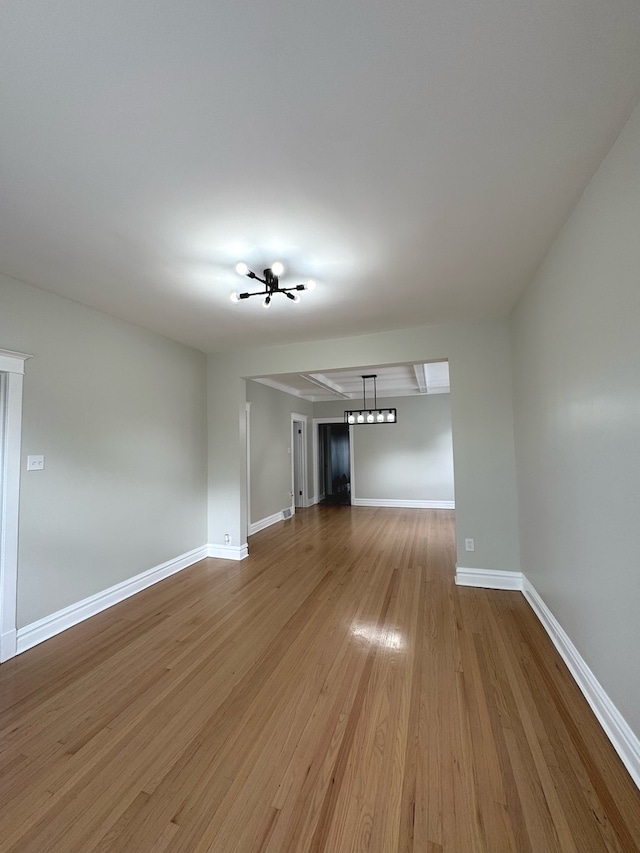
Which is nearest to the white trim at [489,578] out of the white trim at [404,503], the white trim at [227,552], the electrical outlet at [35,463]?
the white trim at [227,552]

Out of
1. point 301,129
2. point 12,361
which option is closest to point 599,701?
point 301,129

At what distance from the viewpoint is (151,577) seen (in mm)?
3590

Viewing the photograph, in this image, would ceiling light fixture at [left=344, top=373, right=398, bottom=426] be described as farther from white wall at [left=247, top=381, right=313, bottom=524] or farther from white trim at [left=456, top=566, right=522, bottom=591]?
white trim at [left=456, top=566, right=522, bottom=591]

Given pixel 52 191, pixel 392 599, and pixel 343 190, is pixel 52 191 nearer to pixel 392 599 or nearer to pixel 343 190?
pixel 343 190

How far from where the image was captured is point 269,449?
6289mm

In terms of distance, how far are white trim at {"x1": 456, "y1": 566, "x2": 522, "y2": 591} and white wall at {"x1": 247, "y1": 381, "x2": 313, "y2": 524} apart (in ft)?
11.1

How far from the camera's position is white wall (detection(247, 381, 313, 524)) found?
5785mm

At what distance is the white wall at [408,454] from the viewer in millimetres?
7656

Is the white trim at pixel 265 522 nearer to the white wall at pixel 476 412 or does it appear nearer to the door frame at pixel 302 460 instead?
the door frame at pixel 302 460

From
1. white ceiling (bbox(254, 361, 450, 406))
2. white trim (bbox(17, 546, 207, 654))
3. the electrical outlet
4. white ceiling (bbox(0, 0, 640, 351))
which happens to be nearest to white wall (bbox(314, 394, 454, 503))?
white ceiling (bbox(254, 361, 450, 406))

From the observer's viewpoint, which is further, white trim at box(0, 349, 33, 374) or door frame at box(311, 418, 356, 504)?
door frame at box(311, 418, 356, 504)

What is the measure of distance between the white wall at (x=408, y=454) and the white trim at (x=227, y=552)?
13.6 ft

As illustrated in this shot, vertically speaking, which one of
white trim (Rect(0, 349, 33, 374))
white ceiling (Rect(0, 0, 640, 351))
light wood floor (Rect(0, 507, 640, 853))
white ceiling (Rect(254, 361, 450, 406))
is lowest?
light wood floor (Rect(0, 507, 640, 853))

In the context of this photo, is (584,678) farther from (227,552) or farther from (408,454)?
(408,454)
